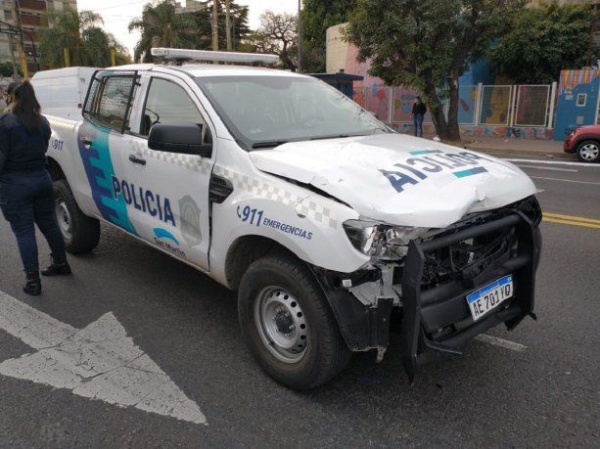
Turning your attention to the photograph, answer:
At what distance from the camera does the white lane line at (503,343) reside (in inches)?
144

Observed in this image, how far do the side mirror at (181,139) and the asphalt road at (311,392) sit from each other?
1.35 metres

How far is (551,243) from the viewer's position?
Result: 6.04 meters

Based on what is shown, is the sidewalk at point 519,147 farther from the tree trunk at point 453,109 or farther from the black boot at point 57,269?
the black boot at point 57,269

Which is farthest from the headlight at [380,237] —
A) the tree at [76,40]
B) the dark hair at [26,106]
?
the tree at [76,40]

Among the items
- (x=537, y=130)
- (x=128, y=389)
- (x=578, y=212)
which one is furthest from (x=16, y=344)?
(x=537, y=130)

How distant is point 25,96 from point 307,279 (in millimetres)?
3007

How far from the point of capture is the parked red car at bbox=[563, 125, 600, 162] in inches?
565

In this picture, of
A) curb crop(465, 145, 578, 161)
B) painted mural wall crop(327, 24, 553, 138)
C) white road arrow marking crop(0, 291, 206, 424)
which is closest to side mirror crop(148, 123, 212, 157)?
white road arrow marking crop(0, 291, 206, 424)

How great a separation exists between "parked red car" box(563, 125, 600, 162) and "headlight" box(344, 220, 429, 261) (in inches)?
547

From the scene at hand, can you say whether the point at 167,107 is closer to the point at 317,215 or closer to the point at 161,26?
the point at 317,215

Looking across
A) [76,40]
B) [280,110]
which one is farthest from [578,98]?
[76,40]

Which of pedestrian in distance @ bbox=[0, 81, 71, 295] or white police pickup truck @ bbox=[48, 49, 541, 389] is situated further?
pedestrian in distance @ bbox=[0, 81, 71, 295]

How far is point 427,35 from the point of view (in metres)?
17.3

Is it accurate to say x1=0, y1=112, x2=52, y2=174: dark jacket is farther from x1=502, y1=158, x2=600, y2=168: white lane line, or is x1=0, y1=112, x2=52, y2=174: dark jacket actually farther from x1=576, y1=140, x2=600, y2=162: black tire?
x1=576, y1=140, x2=600, y2=162: black tire
